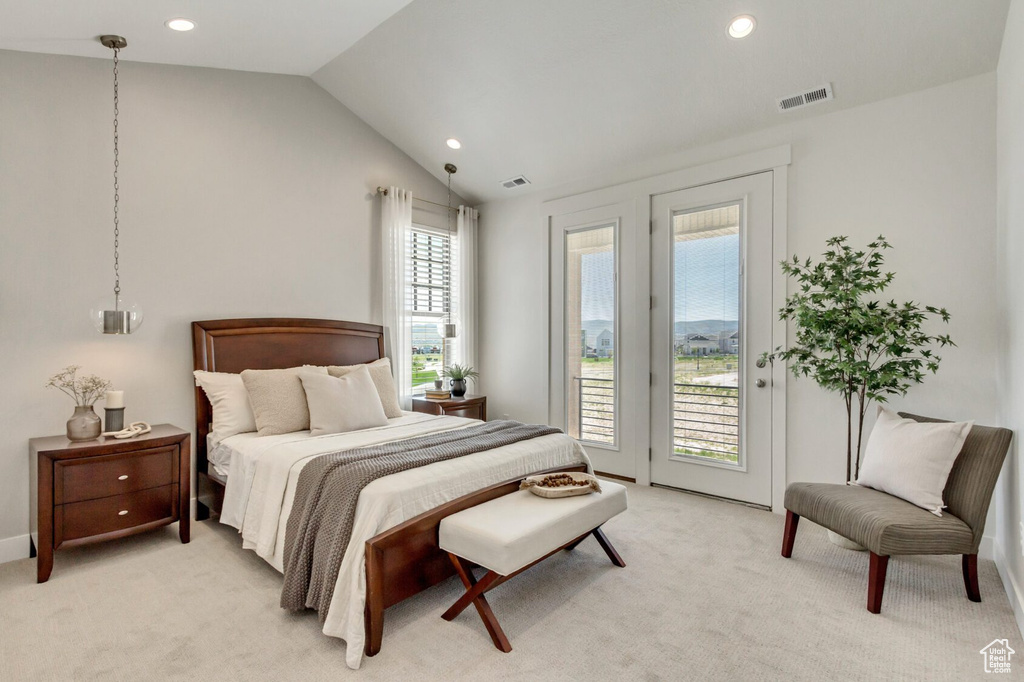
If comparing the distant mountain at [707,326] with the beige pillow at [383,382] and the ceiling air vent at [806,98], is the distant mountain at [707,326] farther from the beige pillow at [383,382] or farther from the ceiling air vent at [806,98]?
the beige pillow at [383,382]

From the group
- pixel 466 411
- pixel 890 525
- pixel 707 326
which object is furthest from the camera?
pixel 466 411

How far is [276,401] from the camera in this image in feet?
10.8

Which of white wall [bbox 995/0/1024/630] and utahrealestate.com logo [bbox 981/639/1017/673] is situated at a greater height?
white wall [bbox 995/0/1024/630]

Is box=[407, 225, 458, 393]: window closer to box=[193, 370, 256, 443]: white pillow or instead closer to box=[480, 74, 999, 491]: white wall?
box=[193, 370, 256, 443]: white pillow

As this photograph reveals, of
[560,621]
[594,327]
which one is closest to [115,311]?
[560,621]

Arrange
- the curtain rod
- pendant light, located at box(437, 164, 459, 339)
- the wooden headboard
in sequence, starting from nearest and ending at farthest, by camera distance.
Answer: the wooden headboard → the curtain rod → pendant light, located at box(437, 164, 459, 339)

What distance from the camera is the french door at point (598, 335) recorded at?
14.3ft

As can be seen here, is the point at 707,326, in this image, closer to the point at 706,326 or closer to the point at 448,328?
the point at 706,326

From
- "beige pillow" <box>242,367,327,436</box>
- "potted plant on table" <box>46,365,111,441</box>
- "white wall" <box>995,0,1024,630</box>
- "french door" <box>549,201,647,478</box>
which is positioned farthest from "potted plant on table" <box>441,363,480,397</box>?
"white wall" <box>995,0,1024,630</box>

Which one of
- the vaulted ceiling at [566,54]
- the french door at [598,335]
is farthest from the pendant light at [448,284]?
the french door at [598,335]

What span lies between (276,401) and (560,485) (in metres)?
1.89

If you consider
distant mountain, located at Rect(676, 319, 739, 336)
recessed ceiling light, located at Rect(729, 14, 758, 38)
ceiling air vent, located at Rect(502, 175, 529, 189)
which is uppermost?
recessed ceiling light, located at Rect(729, 14, 758, 38)

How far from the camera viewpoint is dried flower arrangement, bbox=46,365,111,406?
9.81ft

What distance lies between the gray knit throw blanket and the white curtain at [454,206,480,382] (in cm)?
269
